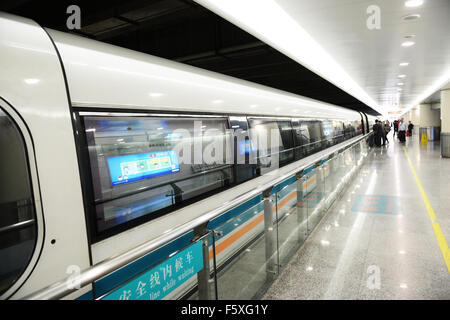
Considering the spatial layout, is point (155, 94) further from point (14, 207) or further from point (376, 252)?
point (376, 252)

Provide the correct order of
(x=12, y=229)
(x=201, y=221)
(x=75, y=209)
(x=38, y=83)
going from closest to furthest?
(x=12, y=229), (x=38, y=83), (x=75, y=209), (x=201, y=221)

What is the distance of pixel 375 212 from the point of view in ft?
17.2

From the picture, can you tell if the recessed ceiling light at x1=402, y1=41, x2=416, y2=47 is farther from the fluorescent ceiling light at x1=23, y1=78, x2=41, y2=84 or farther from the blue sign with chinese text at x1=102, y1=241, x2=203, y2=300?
the fluorescent ceiling light at x1=23, y1=78, x2=41, y2=84

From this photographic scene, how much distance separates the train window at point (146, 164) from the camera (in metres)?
2.05

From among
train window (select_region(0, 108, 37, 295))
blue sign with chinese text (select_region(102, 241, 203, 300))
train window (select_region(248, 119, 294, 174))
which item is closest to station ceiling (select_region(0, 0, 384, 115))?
train window (select_region(248, 119, 294, 174))

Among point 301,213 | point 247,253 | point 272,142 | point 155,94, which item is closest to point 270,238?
point 247,253

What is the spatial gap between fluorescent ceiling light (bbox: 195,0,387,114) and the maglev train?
0.85m

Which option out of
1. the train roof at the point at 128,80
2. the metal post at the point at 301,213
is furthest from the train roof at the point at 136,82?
the metal post at the point at 301,213

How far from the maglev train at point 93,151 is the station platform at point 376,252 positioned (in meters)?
1.18

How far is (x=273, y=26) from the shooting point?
448 cm
